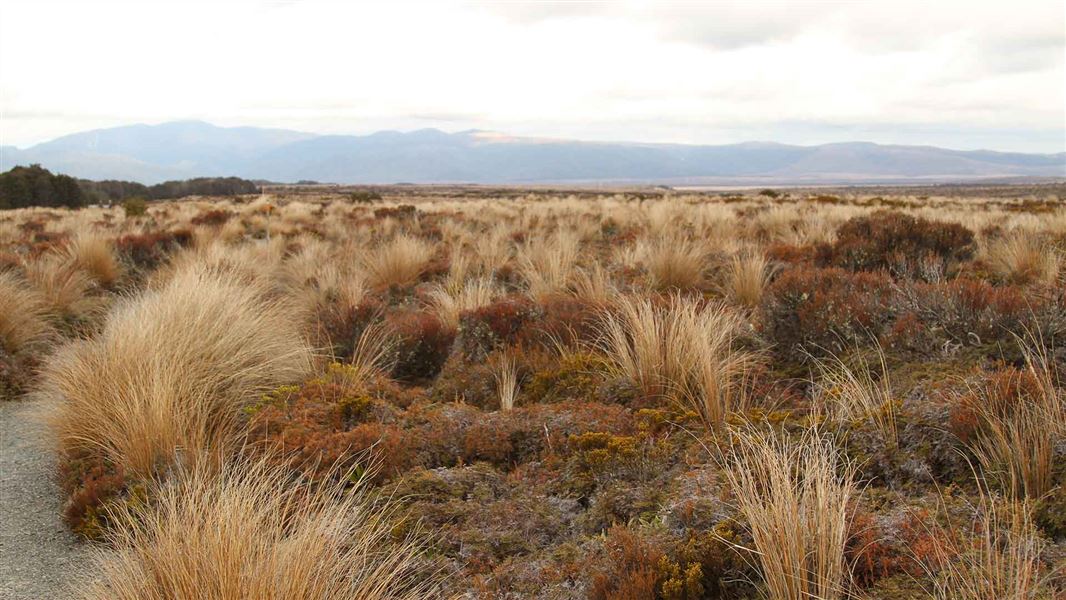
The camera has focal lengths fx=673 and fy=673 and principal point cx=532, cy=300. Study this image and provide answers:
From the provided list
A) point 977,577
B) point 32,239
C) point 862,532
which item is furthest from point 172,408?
point 32,239

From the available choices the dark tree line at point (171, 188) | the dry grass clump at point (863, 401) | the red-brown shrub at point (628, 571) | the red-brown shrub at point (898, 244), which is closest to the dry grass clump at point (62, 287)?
the red-brown shrub at point (628, 571)

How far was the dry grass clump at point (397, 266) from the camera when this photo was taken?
9003mm

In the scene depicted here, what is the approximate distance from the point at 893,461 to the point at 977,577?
3.25 ft

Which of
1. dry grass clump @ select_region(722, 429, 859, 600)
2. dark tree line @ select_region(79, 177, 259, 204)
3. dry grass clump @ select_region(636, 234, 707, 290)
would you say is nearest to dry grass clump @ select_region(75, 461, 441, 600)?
dry grass clump @ select_region(722, 429, 859, 600)

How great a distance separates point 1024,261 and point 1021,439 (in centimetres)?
578

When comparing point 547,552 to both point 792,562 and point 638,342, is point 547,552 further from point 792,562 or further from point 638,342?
point 638,342

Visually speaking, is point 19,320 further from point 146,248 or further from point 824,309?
point 824,309

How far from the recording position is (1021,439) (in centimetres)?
273

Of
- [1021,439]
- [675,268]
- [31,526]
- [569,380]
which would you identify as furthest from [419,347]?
[1021,439]

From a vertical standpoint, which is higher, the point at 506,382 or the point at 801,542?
the point at 801,542

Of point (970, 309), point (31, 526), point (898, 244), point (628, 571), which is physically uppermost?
point (898, 244)

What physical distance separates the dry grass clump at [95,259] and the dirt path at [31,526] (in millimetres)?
5740

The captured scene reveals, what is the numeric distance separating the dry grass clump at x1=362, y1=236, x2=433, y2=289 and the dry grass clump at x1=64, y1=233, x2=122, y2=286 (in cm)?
390

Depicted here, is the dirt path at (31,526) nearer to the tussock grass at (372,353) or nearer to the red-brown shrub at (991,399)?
the tussock grass at (372,353)
